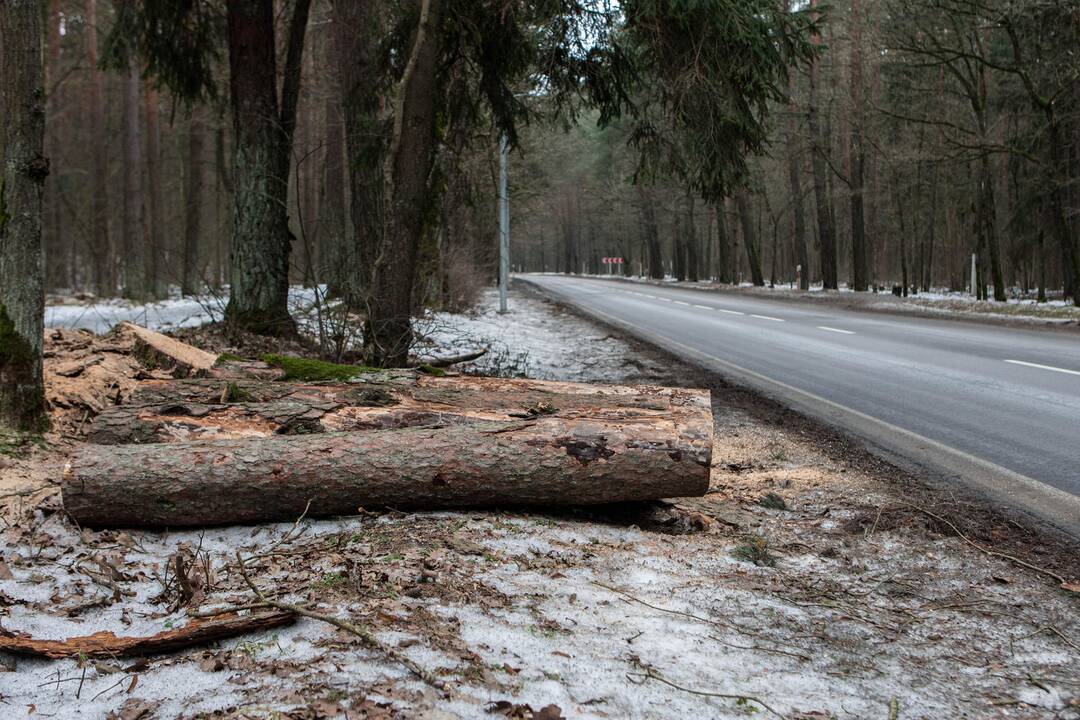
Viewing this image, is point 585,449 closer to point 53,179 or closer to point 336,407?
point 336,407

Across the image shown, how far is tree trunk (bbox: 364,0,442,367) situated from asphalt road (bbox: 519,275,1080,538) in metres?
4.54

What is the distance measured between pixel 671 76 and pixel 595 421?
5661 millimetres

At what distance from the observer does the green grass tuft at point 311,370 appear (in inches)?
236

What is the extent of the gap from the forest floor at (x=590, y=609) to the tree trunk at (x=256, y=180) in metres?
5.28

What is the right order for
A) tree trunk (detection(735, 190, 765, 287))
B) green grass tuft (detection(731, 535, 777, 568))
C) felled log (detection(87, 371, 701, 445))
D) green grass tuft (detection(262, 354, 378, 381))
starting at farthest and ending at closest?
tree trunk (detection(735, 190, 765, 287)) → green grass tuft (detection(262, 354, 378, 381)) → felled log (detection(87, 371, 701, 445)) → green grass tuft (detection(731, 535, 777, 568))

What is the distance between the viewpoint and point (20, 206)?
5.36 metres

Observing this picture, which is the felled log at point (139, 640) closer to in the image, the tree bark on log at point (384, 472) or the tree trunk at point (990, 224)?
the tree bark on log at point (384, 472)

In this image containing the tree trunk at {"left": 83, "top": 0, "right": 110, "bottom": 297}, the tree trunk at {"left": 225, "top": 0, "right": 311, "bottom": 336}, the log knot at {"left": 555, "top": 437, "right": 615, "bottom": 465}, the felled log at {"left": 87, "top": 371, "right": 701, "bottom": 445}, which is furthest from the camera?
the tree trunk at {"left": 83, "top": 0, "right": 110, "bottom": 297}

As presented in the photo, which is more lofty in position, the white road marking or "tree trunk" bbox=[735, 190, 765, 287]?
"tree trunk" bbox=[735, 190, 765, 287]

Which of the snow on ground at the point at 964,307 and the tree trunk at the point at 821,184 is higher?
the tree trunk at the point at 821,184

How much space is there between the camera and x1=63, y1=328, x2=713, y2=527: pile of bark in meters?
4.15

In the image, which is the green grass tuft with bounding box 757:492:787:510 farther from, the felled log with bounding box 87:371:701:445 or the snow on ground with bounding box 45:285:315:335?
the snow on ground with bounding box 45:285:315:335

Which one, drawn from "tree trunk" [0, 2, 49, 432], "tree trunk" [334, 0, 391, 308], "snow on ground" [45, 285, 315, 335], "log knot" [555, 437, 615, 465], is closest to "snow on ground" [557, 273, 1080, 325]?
"tree trunk" [334, 0, 391, 308]

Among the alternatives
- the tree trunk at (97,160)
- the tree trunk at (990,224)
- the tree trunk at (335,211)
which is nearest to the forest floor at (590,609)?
the tree trunk at (335,211)
